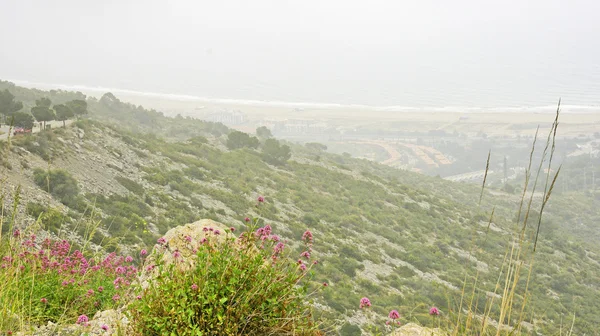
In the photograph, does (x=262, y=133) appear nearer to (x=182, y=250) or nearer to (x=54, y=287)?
(x=182, y=250)

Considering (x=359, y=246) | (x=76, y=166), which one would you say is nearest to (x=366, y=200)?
(x=359, y=246)

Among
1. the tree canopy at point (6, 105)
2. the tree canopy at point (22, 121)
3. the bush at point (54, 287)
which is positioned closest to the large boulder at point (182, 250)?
the bush at point (54, 287)

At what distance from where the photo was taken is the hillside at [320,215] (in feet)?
68.0

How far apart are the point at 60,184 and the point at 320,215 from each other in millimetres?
19990

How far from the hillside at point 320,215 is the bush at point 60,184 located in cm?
10

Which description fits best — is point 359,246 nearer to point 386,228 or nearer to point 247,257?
point 386,228

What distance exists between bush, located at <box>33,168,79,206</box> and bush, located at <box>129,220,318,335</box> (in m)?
19.8

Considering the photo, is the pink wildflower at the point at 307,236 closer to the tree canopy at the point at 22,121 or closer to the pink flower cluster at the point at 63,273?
the pink flower cluster at the point at 63,273

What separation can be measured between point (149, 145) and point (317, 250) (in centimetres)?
1989

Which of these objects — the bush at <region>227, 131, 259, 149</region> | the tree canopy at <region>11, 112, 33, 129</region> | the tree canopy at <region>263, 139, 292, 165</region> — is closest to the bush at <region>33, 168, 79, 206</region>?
the tree canopy at <region>11, 112, 33, 129</region>

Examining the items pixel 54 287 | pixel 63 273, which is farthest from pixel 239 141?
pixel 54 287

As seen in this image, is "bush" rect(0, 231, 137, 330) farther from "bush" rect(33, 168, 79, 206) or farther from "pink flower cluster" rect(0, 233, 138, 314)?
"bush" rect(33, 168, 79, 206)

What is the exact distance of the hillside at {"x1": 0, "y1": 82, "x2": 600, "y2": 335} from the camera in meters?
20.7

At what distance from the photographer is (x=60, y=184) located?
22.0 meters
